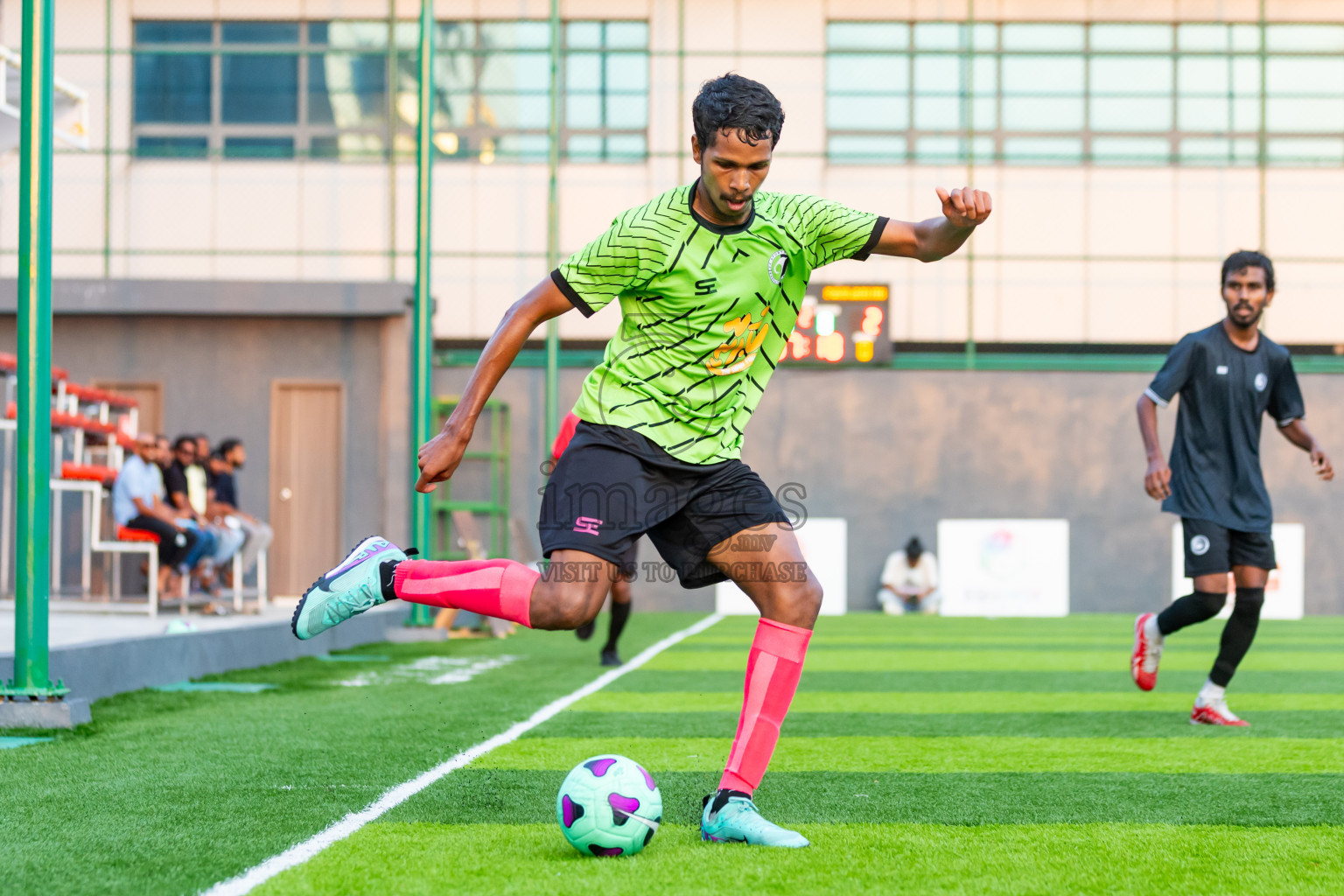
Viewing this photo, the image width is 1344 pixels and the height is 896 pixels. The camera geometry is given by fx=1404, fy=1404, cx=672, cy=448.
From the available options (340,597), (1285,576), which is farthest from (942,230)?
(1285,576)

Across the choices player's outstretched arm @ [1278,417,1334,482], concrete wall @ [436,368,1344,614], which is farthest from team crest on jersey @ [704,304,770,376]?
concrete wall @ [436,368,1344,614]

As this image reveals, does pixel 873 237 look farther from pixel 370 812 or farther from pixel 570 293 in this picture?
pixel 370 812

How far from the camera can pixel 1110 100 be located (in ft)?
77.8

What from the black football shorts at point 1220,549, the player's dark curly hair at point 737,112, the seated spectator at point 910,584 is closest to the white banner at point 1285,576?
the seated spectator at point 910,584

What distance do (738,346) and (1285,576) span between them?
68.6 feet

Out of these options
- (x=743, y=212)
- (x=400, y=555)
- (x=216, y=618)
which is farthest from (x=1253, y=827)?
(x=216, y=618)

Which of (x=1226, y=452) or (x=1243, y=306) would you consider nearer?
(x=1243, y=306)

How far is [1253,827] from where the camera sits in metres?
4.08

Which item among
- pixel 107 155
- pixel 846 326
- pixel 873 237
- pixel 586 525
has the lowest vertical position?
pixel 586 525

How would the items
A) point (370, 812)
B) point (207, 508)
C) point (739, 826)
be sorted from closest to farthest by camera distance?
point (739, 826) < point (370, 812) < point (207, 508)

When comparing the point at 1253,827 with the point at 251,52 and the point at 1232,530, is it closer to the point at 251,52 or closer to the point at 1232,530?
the point at 1232,530

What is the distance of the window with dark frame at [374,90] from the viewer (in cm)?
2300

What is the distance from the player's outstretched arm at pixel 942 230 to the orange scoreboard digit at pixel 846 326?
16508 mm

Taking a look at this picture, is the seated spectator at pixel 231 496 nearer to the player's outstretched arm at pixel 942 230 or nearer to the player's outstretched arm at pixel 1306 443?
the player's outstretched arm at pixel 1306 443
